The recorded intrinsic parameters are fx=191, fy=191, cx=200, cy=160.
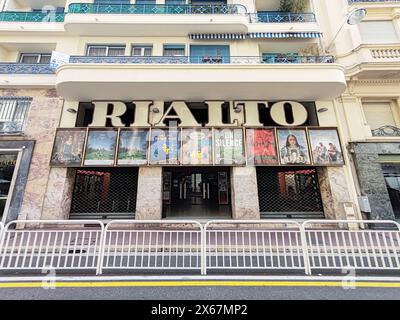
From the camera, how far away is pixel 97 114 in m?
9.02

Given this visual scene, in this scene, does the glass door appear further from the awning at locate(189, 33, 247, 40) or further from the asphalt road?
the awning at locate(189, 33, 247, 40)

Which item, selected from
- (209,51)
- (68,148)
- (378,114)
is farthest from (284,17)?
(68,148)

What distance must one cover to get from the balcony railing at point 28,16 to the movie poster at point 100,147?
7195 mm

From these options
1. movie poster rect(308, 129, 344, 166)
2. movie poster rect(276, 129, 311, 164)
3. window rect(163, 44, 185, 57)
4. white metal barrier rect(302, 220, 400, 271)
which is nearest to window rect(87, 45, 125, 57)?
window rect(163, 44, 185, 57)

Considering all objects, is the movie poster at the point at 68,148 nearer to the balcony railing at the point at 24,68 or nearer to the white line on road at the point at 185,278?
the balcony railing at the point at 24,68

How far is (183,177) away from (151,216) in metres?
3.71

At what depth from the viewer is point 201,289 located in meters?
3.47

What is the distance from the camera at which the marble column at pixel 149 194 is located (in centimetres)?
807

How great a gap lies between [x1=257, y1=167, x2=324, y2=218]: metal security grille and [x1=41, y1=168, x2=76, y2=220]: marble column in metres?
8.70

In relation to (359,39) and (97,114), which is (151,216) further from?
(359,39)

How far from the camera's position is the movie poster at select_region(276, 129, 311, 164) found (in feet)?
28.1

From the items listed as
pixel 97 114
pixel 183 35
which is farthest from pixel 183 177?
pixel 183 35

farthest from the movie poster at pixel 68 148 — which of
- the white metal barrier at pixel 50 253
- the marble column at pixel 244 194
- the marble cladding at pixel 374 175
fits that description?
the marble cladding at pixel 374 175
